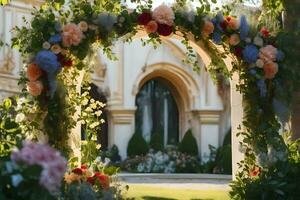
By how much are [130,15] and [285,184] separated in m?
2.47

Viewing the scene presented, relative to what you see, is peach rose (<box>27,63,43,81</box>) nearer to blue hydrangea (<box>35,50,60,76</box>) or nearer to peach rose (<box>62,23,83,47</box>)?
blue hydrangea (<box>35,50,60,76</box>)

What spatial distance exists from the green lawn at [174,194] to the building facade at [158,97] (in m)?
7.94

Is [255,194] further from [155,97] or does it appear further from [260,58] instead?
[155,97]

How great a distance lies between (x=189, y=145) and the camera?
66.5 ft

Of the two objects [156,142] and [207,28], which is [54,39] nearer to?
[207,28]

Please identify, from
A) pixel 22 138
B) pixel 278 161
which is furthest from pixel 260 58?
pixel 22 138

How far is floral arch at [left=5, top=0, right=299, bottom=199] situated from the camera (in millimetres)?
6129

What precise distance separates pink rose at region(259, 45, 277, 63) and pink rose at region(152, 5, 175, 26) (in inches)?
41.7

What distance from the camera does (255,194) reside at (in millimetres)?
6066

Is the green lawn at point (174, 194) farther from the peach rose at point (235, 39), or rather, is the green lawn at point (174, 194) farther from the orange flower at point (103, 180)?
the peach rose at point (235, 39)

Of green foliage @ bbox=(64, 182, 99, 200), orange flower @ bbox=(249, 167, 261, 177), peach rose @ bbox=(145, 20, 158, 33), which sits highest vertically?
peach rose @ bbox=(145, 20, 158, 33)

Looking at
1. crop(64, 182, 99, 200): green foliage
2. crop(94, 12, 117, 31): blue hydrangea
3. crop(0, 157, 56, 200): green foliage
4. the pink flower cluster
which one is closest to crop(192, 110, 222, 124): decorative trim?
crop(94, 12, 117, 31): blue hydrangea

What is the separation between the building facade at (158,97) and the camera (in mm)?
20031

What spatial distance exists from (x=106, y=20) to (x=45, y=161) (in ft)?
11.5
